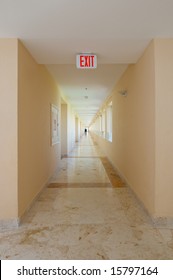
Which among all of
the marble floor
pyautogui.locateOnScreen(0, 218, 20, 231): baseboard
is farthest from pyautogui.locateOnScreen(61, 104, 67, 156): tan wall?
pyautogui.locateOnScreen(0, 218, 20, 231): baseboard

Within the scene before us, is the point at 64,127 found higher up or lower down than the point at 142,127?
higher up

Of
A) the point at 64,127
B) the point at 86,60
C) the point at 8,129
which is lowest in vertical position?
the point at 8,129

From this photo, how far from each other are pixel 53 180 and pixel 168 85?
11.9 feet

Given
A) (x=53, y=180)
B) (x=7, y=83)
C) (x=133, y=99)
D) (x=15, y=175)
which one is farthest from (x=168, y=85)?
(x=53, y=180)

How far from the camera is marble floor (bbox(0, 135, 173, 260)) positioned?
2094mm

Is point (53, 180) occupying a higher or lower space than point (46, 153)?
lower

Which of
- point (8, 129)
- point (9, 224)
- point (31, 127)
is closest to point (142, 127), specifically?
point (31, 127)

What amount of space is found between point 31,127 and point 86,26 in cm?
180

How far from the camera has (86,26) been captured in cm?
234

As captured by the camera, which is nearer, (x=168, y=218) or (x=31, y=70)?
(x=168, y=218)

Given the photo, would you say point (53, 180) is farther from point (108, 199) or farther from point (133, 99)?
point (133, 99)

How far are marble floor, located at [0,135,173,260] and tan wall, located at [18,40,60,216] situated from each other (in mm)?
385

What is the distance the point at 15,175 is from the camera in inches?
104

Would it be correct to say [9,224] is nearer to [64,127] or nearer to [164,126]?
[164,126]
